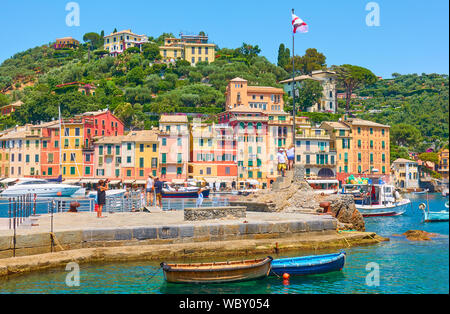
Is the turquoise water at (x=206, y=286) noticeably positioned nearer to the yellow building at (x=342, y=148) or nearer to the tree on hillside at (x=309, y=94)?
the yellow building at (x=342, y=148)

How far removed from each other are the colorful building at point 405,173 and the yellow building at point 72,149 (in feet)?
189

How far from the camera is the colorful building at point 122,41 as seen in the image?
150000 millimetres

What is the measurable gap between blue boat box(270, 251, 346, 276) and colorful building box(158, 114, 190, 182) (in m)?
57.1

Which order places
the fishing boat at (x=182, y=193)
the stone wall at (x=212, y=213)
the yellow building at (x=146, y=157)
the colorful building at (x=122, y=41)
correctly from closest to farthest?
the stone wall at (x=212, y=213)
the fishing boat at (x=182, y=193)
the yellow building at (x=146, y=157)
the colorful building at (x=122, y=41)

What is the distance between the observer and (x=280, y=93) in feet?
328

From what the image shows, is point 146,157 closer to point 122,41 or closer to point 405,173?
point 405,173

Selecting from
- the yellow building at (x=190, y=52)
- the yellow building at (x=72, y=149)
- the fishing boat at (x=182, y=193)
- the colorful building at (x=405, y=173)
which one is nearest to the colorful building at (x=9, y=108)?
the yellow building at (x=72, y=149)

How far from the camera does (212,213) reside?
2117cm

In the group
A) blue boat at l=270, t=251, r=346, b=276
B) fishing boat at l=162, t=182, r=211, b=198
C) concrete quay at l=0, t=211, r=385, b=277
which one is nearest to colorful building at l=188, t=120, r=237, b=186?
fishing boat at l=162, t=182, r=211, b=198

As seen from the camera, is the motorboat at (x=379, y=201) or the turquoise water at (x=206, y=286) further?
the motorboat at (x=379, y=201)

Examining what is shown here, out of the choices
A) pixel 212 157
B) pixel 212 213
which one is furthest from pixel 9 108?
pixel 212 213

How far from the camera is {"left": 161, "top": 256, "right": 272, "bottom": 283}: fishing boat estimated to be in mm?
14383
